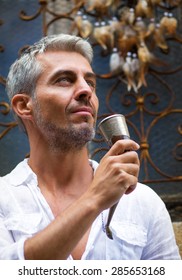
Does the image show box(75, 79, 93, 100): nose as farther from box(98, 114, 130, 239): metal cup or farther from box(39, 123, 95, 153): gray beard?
box(98, 114, 130, 239): metal cup

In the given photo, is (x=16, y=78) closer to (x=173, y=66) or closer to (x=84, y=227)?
(x=84, y=227)

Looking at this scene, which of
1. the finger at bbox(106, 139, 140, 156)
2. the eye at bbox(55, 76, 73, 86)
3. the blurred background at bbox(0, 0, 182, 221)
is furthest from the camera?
the blurred background at bbox(0, 0, 182, 221)

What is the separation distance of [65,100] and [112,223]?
1.22 feet

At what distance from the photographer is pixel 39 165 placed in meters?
1.53

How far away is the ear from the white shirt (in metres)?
0.18

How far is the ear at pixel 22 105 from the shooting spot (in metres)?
1.57

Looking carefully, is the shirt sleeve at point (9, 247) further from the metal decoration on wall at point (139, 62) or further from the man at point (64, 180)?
the metal decoration on wall at point (139, 62)

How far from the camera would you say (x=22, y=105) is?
159 cm

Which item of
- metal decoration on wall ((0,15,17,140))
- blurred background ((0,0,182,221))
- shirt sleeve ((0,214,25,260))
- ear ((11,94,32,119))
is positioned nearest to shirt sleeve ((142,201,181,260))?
shirt sleeve ((0,214,25,260))

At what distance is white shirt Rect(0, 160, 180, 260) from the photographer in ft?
4.47

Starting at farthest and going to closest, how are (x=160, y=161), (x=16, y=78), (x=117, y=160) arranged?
(x=160, y=161)
(x=16, y=78)
(x=117, y=160)

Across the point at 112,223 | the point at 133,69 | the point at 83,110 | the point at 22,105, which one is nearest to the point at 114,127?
the point at 83,110
